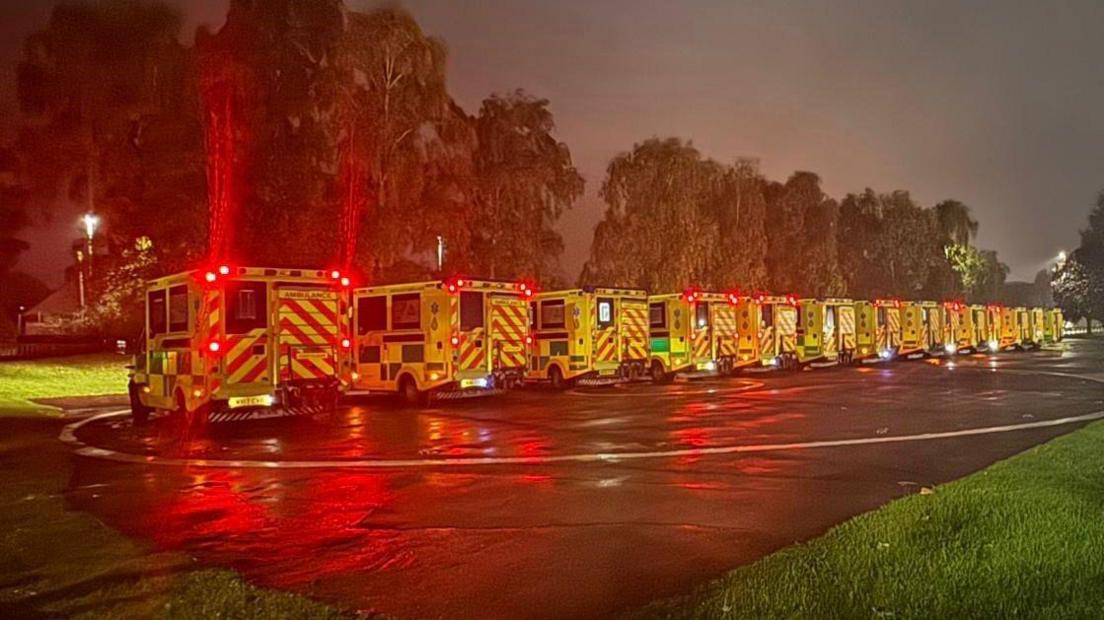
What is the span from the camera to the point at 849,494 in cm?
958

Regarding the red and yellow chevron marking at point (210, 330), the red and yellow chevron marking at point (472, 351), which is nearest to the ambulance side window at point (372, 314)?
the red and yellow chevron marking at point (472, 351)

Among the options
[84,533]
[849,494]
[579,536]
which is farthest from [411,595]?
[849,494]

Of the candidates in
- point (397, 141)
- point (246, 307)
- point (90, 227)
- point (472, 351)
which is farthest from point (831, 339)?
point (90, 227)

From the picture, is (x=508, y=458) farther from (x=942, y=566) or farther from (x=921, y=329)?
(x=921, y=329)

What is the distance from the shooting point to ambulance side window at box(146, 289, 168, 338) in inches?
676

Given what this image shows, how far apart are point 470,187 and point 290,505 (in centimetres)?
2916

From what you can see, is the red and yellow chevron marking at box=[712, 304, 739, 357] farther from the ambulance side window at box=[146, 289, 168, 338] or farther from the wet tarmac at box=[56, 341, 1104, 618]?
the ambulance side window at box=[146, 289, 168, 338]

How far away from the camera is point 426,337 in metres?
21.7

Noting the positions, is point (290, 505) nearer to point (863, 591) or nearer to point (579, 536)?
A: point (579, 536)

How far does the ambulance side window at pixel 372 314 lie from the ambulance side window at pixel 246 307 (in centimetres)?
596

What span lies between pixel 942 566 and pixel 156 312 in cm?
1492

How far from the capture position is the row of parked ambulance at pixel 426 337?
16.4 m

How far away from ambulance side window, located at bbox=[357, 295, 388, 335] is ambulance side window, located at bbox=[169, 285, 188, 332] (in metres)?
6.27

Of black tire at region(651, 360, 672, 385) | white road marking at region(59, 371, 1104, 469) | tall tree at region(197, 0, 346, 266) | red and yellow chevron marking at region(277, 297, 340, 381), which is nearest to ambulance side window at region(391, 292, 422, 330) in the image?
red and yellow chevron marking at region(277, 297, 340, 381)
